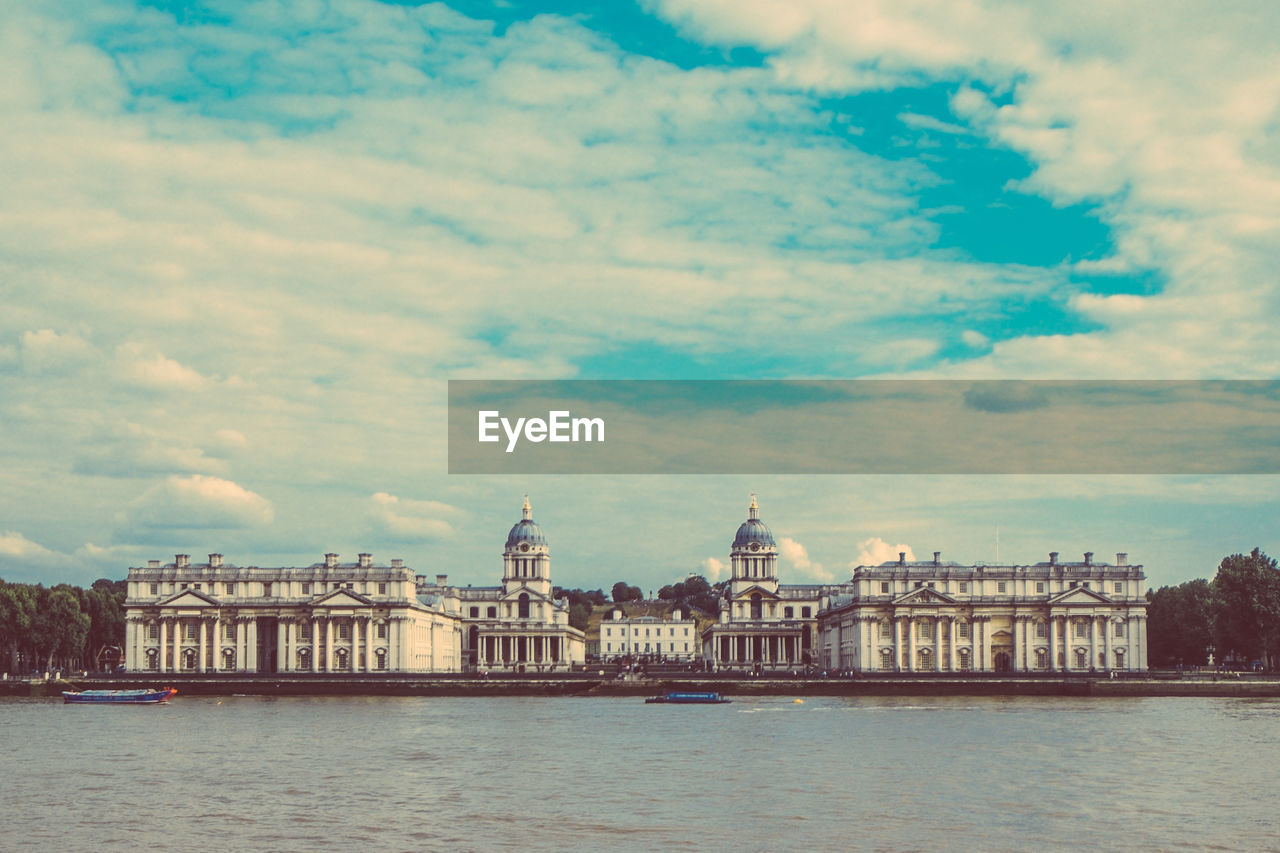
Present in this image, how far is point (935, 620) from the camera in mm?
138250

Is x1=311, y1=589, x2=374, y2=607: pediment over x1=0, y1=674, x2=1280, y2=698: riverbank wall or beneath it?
over

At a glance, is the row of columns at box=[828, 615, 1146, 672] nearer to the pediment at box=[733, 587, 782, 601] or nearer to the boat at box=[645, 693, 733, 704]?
the pediment at box=[733, 587, 782, 601]

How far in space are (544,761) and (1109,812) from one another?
904 inches

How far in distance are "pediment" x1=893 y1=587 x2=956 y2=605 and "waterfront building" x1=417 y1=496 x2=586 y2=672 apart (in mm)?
44805

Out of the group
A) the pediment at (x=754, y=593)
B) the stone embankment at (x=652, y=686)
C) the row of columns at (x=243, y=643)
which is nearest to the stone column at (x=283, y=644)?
the row of columns at (x=243, y=643)

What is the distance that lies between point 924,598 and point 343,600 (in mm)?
56499

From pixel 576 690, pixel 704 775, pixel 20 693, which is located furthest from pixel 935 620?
pixel 704 775

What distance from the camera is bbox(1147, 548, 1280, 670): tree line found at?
12206 centimetres

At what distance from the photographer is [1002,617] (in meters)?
138

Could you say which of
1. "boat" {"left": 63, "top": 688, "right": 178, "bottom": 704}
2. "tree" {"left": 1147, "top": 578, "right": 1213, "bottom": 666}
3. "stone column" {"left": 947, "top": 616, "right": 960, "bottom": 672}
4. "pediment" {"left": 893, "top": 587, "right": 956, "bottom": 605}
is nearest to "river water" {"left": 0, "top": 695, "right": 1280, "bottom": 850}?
"boat" {"left": 63, "top": 688, "right": 178, "bottom": 704}

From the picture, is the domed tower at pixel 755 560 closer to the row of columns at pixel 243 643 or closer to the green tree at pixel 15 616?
the row of columns at pixel 243 643

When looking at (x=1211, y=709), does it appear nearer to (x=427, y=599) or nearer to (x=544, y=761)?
(x=544, y=761)

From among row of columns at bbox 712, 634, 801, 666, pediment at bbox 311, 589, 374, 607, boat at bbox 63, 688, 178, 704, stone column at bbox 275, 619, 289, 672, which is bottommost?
row of columns at bbox 712, 634, 801, 666

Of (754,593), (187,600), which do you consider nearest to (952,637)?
(754,593)
